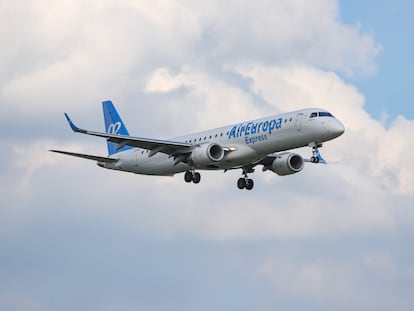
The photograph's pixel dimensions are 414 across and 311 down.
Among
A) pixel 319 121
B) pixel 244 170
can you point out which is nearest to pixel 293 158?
pixel 244 170

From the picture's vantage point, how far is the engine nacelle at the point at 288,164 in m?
78.5

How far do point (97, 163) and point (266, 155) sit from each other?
16704 mm

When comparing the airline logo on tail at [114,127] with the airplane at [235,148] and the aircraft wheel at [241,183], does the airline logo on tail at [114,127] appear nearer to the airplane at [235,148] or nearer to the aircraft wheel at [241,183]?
the airplane at [235,148]

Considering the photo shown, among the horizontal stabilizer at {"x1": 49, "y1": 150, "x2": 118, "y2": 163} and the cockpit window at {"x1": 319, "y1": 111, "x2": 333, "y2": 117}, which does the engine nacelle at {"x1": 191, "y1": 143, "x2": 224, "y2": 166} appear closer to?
the cockpit window at {"x1": 319, "y1": 111, "x2": 333, "y2": 117}

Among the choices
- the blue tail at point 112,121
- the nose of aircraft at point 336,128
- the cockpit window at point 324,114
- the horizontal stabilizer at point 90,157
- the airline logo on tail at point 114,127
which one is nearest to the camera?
the nose of aircraft at point 336,128

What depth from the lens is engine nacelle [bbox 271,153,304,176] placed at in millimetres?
78500

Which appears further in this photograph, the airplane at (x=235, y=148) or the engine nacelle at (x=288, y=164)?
the engine nacelle at (x=288, y=164)

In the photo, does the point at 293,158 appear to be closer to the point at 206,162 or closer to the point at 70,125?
the point at 206,162

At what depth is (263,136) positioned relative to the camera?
2822 inches

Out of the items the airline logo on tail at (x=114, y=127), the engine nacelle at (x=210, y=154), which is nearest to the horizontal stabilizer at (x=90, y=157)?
the airline logo on tail at (x=114, y=127)

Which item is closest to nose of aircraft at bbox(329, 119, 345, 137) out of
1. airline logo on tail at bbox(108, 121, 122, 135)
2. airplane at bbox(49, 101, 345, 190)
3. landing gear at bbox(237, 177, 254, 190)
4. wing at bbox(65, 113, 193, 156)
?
airplane at bbox(49, 101, 345, 190)

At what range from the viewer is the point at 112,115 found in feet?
300

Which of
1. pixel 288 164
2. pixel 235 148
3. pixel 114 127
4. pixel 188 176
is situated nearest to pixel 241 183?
pixel 288 164

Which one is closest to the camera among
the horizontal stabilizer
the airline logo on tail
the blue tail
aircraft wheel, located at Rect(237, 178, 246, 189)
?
the horizontal stabilizer
